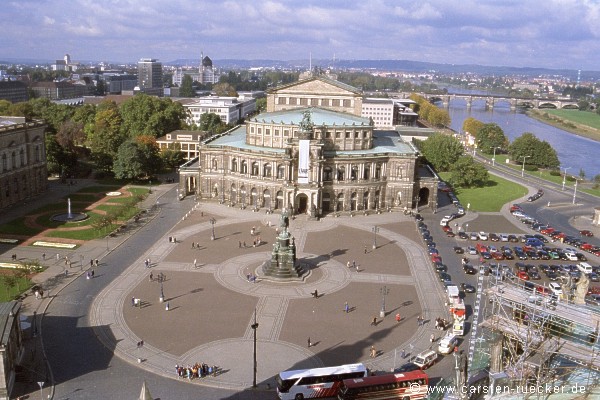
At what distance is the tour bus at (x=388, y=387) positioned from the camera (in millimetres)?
36906

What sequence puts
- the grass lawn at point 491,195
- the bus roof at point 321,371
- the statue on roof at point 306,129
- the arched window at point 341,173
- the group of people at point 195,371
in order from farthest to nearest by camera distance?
the grass lawn at point 491,195 < the arched window at point 341,173 < the statue on roof at point 306,129 < the group of people at point 195,371 < the bus roof at point 321,371

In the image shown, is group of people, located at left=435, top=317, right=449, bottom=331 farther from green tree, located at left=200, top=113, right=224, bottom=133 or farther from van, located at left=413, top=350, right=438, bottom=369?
green tree, located at left=200, top=113, right=224, bottom=133

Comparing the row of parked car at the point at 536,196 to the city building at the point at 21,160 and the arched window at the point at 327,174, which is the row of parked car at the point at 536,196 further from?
the city building at the point at 21,160

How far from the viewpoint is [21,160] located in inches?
3701

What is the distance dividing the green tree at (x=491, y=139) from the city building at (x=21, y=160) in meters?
118

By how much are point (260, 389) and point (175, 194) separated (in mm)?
66246

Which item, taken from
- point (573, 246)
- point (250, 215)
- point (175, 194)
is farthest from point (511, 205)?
point (175, 194)

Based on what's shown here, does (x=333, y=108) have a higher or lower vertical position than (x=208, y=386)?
higher

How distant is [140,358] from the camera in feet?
142

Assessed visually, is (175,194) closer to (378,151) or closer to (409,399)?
(378,151)

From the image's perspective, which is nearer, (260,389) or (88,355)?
(260,389)

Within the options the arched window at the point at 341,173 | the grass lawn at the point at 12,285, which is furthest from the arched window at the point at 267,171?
the grass lawn at the point at 12,285

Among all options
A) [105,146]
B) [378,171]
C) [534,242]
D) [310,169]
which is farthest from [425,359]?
[105,146]

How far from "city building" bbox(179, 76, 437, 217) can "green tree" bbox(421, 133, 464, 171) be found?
1050 inches
